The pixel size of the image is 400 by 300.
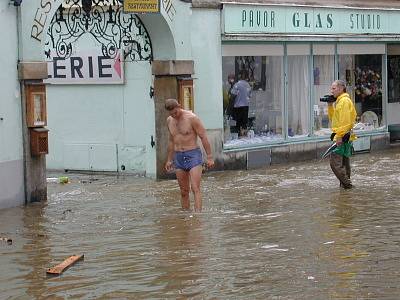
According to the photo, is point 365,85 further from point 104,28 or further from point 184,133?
point 184,133

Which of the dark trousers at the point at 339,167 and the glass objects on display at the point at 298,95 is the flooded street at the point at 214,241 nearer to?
the dark trousers at the point at 339,167

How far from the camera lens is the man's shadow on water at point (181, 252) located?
28.8ft

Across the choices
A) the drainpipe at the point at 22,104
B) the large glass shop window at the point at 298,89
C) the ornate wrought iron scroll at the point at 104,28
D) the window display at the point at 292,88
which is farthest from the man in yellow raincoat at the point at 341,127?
the large glass shop window at the point at 298,89

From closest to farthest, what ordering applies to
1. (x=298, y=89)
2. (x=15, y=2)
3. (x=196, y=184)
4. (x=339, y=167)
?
(x=196, y=184) < (x=15, y=2) < (x=339, y=167) < (x=298, y=89)

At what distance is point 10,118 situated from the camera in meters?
14.2

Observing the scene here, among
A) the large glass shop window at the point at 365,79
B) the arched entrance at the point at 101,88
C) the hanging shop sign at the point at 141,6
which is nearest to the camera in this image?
the hanging shop sign at the point at 141,6

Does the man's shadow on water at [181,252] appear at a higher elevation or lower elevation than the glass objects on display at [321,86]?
lower

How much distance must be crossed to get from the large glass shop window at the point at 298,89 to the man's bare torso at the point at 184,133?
7.80m

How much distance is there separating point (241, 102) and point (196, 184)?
6.89 metres

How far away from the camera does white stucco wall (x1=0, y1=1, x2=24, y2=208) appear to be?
14055 millimetres

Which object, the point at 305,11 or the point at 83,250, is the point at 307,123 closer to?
the point at 305,11

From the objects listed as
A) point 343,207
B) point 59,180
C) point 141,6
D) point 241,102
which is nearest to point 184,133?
point 343,207

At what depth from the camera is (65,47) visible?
18672mm

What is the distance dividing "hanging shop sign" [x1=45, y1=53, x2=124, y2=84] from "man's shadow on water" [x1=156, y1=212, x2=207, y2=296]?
5.68m
